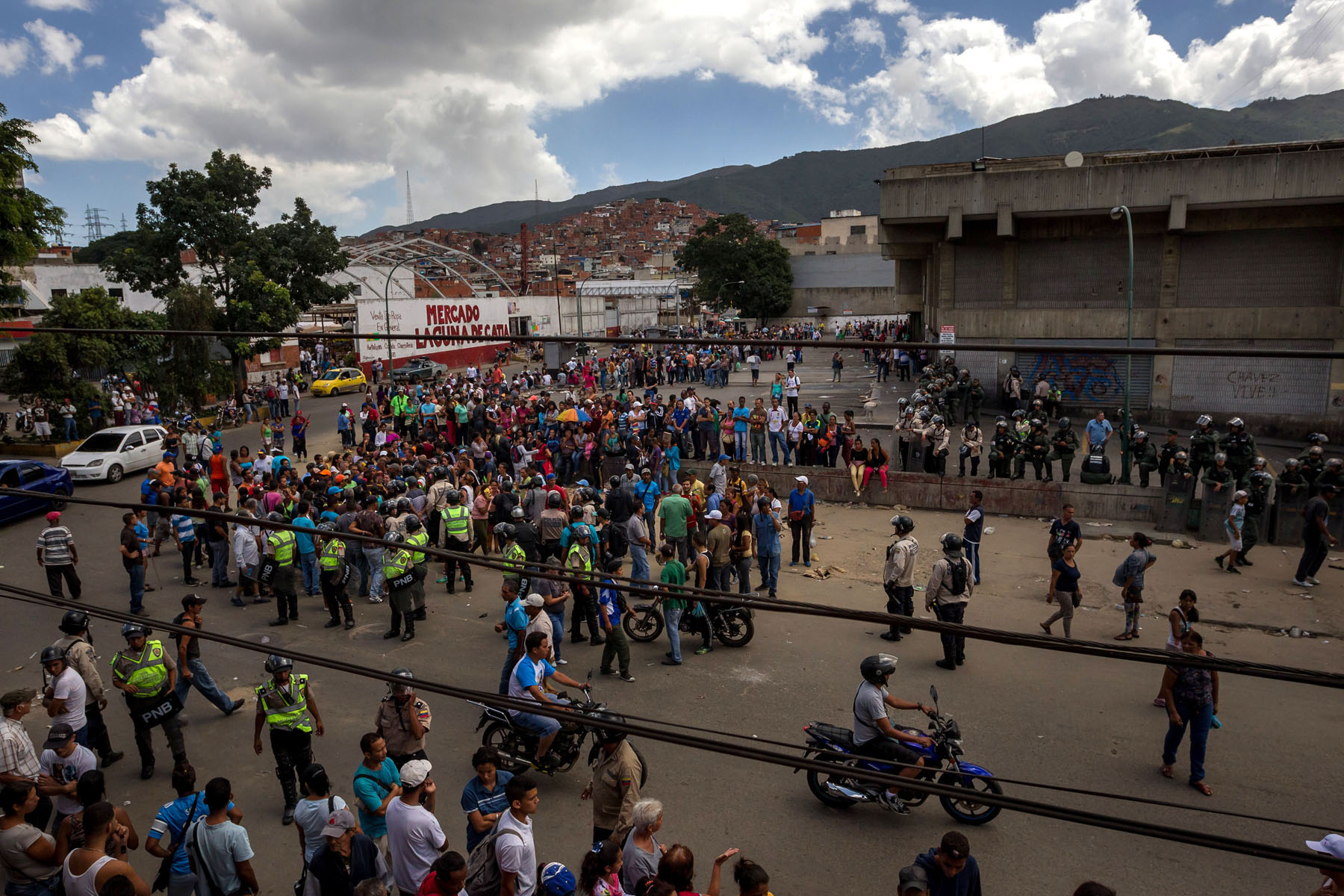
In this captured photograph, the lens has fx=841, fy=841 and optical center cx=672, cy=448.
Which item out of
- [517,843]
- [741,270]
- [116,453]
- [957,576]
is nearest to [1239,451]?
[957,576]

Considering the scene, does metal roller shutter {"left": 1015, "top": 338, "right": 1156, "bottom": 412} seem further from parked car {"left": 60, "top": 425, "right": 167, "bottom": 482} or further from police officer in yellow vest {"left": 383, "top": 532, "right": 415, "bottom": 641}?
parked car {"left": 60, "top": 425, "right": 167, "bottom": 482}

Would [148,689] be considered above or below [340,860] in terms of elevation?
above

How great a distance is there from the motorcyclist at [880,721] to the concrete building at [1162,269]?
21008 mm

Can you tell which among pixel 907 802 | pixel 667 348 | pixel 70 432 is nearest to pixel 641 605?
pixel 907 802

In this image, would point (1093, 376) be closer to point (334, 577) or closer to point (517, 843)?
point (334, 577)

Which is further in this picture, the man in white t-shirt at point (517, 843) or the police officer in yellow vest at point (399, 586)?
the police officer in yellow vest at point (399, 586)

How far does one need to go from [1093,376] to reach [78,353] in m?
31.0

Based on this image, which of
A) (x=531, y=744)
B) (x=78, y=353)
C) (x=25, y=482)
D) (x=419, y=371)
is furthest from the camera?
(x=419, y=371)

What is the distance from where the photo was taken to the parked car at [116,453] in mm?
18984

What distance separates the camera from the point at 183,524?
12.8 metres

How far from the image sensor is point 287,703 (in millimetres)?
6746

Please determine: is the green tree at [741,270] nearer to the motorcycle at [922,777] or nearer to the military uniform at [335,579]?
the military uniform at [335,579]

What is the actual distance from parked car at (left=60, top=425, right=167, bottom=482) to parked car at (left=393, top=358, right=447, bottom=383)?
16.2 metres

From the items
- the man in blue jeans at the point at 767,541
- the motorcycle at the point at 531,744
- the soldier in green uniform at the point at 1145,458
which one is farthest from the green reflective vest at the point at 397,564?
the soldier in green uniform at the point at 1145,458
